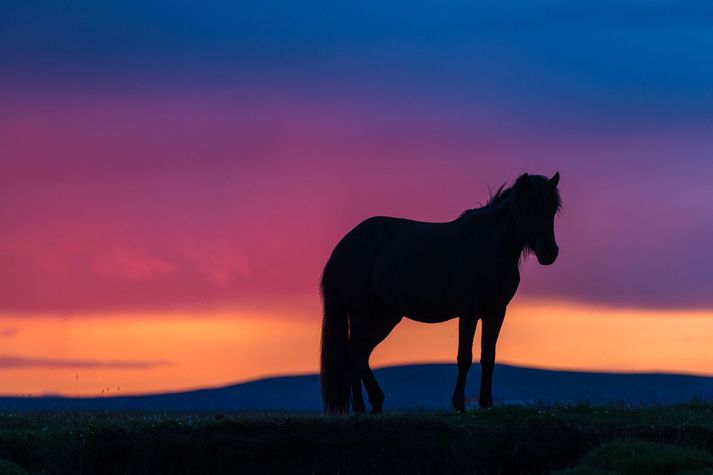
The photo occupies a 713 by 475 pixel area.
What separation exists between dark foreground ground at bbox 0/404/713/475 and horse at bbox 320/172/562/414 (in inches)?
90.1

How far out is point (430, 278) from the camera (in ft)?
67.8

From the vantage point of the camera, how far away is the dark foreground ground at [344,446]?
645 inches

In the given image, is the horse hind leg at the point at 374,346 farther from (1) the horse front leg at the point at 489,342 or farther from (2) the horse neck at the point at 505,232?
(2) the horse neck at the point at 505,232

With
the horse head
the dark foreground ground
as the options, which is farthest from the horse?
the dark foreground ground

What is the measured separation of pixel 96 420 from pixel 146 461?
71.7 inches

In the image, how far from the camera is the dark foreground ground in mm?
16375

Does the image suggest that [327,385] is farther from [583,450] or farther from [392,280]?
[583,450]

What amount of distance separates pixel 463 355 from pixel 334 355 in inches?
145

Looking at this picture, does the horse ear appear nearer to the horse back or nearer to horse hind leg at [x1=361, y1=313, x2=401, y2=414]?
the horse back

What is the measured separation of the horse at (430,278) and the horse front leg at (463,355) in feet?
0.05

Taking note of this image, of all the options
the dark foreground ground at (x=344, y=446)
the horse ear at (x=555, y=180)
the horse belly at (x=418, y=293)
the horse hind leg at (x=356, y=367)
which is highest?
the horse ear at (x=555, y=180)

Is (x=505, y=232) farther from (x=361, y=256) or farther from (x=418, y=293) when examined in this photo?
(x=361, y=256)

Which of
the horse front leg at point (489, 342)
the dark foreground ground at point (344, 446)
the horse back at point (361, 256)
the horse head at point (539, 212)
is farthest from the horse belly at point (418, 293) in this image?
the dark foreground ground at point (344, 446)

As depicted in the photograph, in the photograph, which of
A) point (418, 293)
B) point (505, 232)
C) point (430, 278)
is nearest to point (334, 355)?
point (418, 293)
